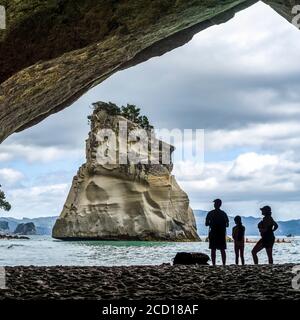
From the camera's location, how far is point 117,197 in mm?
75375

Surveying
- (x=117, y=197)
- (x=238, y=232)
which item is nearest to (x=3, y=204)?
(x=117, y=197)

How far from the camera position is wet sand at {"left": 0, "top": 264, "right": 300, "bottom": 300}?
28.1 ft

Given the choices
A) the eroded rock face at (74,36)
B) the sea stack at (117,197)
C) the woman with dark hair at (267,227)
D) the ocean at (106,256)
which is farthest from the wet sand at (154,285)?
the sea stack at (117,197)

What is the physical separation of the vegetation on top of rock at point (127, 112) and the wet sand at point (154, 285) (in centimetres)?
6171

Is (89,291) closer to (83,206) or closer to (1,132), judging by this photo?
(1,132)

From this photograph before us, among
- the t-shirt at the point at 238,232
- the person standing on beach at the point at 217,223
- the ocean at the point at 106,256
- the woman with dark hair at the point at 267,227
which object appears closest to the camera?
the person standing on beach at the point at 217,223

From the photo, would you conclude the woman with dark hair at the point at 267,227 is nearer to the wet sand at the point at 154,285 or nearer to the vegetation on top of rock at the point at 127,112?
the wet sand at the point at 154,285

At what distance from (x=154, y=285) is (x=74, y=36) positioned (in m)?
4.18

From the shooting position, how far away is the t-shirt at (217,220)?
1392 centimetres

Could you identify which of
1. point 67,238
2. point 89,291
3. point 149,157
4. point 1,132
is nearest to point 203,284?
point 89,291

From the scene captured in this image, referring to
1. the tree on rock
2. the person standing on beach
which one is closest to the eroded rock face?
the person standing on beach

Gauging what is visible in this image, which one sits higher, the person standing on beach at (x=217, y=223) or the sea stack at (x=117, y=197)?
the sea stack at (x=117, y=197)

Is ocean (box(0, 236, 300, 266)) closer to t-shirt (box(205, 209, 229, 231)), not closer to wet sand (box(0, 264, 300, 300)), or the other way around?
t-shirt (box(205, 209, 229, 231))

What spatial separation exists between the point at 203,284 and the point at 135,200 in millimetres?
65718
